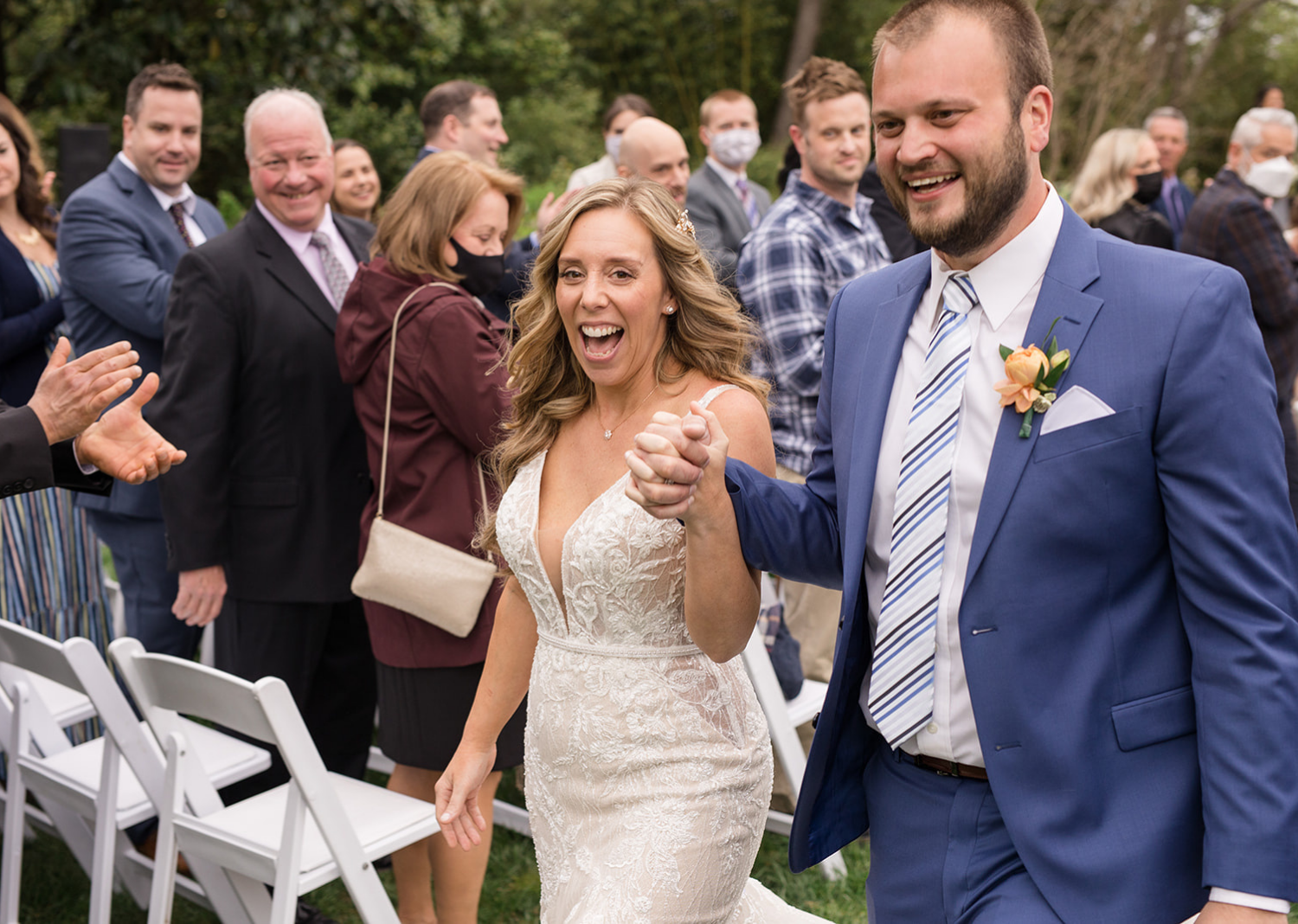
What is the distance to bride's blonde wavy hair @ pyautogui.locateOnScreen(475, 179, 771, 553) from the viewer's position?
106 inches

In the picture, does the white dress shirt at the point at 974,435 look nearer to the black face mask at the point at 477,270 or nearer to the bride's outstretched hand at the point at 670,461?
the bride's outstretched hand at the point at 670,461

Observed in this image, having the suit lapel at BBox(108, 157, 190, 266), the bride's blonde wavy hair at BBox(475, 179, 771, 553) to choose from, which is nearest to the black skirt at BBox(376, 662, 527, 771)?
the bride's blonde wavy hair at BBox(475, 179, 771, 553)

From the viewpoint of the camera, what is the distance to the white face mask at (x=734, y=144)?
6871mm

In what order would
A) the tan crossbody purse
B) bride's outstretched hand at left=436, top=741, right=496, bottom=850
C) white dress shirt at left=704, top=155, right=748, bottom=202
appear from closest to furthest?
bride's outstretched hand at left=436, top=741, right=496, bottom=850, the tan crossbody purse, white dress shirt at left=704, top=155, right=748, bottom=202

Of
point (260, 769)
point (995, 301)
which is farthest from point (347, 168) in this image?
point (995, 301)

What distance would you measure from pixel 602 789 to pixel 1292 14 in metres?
28.1

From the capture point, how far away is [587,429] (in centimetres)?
281

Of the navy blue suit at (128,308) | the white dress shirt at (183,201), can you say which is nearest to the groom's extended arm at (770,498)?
the navy blue suit at (128,308)

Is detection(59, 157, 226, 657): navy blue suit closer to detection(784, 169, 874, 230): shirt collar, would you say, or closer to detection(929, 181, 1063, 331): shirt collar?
detection(784, 169, 874, 230): shirt collar

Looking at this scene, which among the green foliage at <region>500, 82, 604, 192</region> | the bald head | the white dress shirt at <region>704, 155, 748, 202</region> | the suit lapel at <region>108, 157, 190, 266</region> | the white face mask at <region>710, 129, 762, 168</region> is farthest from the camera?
the green foliage at <region>500, 82, 604, 192</region>

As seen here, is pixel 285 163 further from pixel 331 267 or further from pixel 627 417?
pixel 627 417

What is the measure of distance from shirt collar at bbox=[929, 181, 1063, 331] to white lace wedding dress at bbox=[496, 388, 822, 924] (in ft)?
2.83

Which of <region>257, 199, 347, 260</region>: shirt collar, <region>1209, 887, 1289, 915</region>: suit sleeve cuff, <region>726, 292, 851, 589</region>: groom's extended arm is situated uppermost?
<region>257, 199, 347, 260</region>: shirt collar

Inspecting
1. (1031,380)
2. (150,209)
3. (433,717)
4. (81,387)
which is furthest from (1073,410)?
(150,209)
